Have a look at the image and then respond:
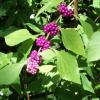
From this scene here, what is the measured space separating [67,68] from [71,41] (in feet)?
0.26

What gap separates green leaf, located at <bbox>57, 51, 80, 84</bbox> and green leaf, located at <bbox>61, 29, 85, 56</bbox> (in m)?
0.03

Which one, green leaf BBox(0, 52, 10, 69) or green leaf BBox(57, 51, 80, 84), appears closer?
green leaf BBox(57, 51, 80, 84)

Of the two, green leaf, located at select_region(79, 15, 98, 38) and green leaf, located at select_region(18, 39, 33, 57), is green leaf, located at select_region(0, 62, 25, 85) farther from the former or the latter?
green leaf, located at select_region(79, 15, 98, 38)

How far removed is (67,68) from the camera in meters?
1.00

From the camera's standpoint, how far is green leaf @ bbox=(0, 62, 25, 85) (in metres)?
0.98

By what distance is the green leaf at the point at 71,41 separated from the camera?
3.31 ft

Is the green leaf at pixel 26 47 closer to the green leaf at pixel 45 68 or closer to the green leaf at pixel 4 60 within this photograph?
the green leaf at pixel 45 68

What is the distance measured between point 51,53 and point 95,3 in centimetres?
43

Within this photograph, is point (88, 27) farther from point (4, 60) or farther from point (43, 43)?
point (4, 60)

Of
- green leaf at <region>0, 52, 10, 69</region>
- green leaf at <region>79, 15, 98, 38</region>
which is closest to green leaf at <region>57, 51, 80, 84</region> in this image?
green leaf at <region>79, 15, 98, 38</region>

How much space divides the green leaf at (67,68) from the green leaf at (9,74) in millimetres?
118

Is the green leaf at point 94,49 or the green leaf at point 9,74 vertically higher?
the green leaf at point 94,49

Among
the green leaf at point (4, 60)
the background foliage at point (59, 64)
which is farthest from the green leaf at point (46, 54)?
the green leaf at point (4, 60)

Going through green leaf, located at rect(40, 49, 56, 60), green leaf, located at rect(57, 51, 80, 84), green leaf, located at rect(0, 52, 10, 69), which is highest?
green leaf, located at rect(40, 49, 56, 60)
